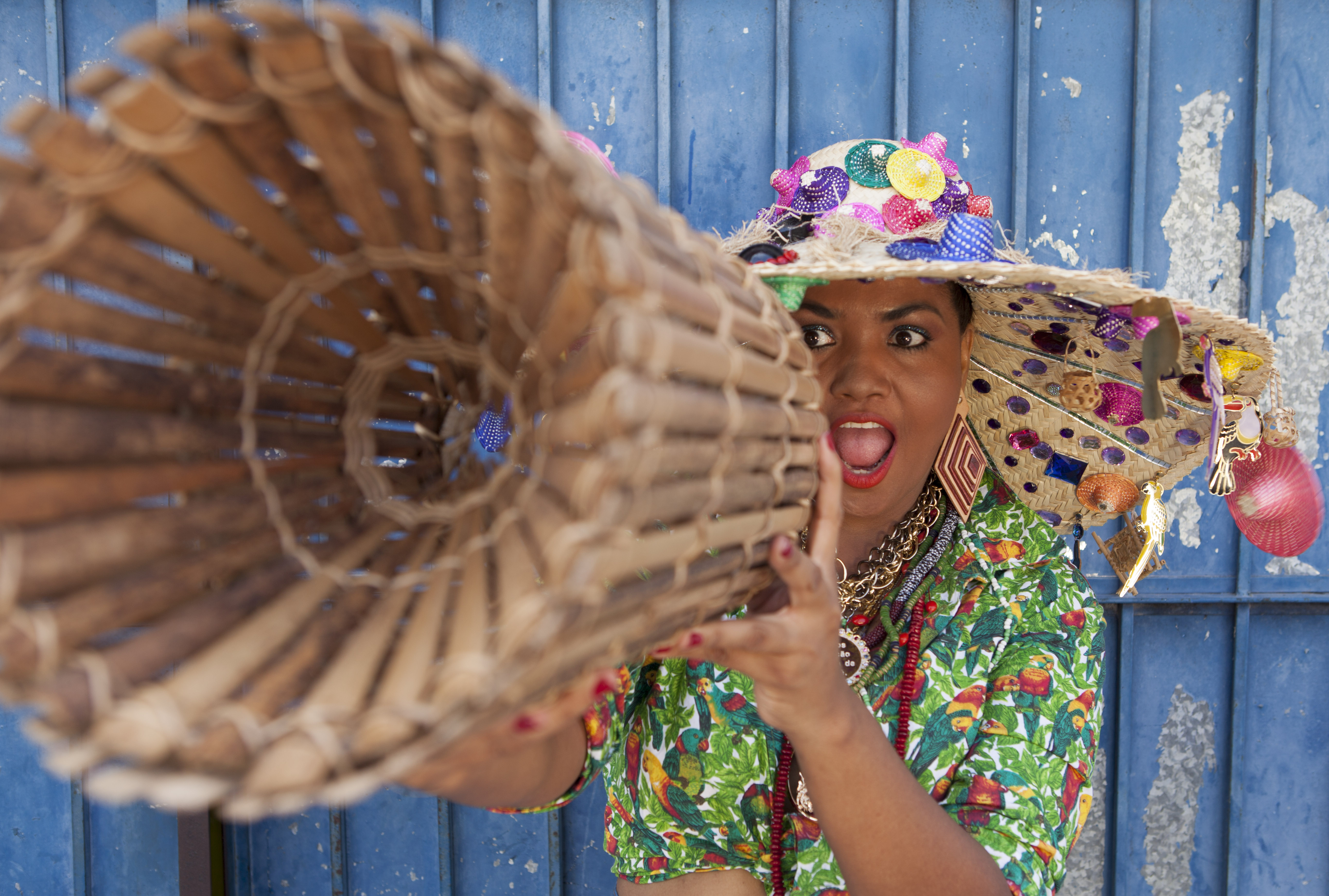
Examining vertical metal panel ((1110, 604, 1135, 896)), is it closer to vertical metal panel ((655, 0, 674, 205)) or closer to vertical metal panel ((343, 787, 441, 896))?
vertical metal panel ((655, 0, 674, 205))

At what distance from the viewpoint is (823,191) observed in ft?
3.72

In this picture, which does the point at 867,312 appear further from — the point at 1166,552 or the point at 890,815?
the point at 1166,552

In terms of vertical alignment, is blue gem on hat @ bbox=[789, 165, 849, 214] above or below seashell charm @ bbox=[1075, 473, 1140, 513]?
above

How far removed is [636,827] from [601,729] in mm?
262

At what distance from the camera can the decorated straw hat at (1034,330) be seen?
3.17ft

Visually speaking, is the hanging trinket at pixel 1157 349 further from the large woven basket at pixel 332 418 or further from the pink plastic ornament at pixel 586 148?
the pink plastic ornament at pixel 586 148

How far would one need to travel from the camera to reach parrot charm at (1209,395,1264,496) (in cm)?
117

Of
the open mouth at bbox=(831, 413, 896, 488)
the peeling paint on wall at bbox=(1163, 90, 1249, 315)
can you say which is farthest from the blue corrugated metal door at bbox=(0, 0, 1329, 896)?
the open mouth at bbox=(831, 413, 896, 488)

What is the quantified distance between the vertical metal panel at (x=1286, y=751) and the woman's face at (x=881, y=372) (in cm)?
137

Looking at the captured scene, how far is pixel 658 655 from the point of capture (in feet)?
2.58

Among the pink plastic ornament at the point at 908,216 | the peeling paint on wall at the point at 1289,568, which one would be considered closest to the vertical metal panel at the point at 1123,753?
the peeling paint on wall at the point at 1289,568

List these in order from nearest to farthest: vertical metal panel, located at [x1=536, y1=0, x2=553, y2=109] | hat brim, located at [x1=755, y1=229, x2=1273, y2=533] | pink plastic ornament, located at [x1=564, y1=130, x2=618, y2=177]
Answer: pink plastic ornament, located at [x1=564, y1=130, x2=618, y2=177] → hat brim, located at [x1=755, y1=229, x2=1273, y2=533] → vertical metal panel, located at [x1=536, y1=0, x2=553, y2=109]

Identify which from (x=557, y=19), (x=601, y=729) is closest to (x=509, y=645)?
(x=601, y=729)

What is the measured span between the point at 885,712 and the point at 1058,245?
1265 millimetres
